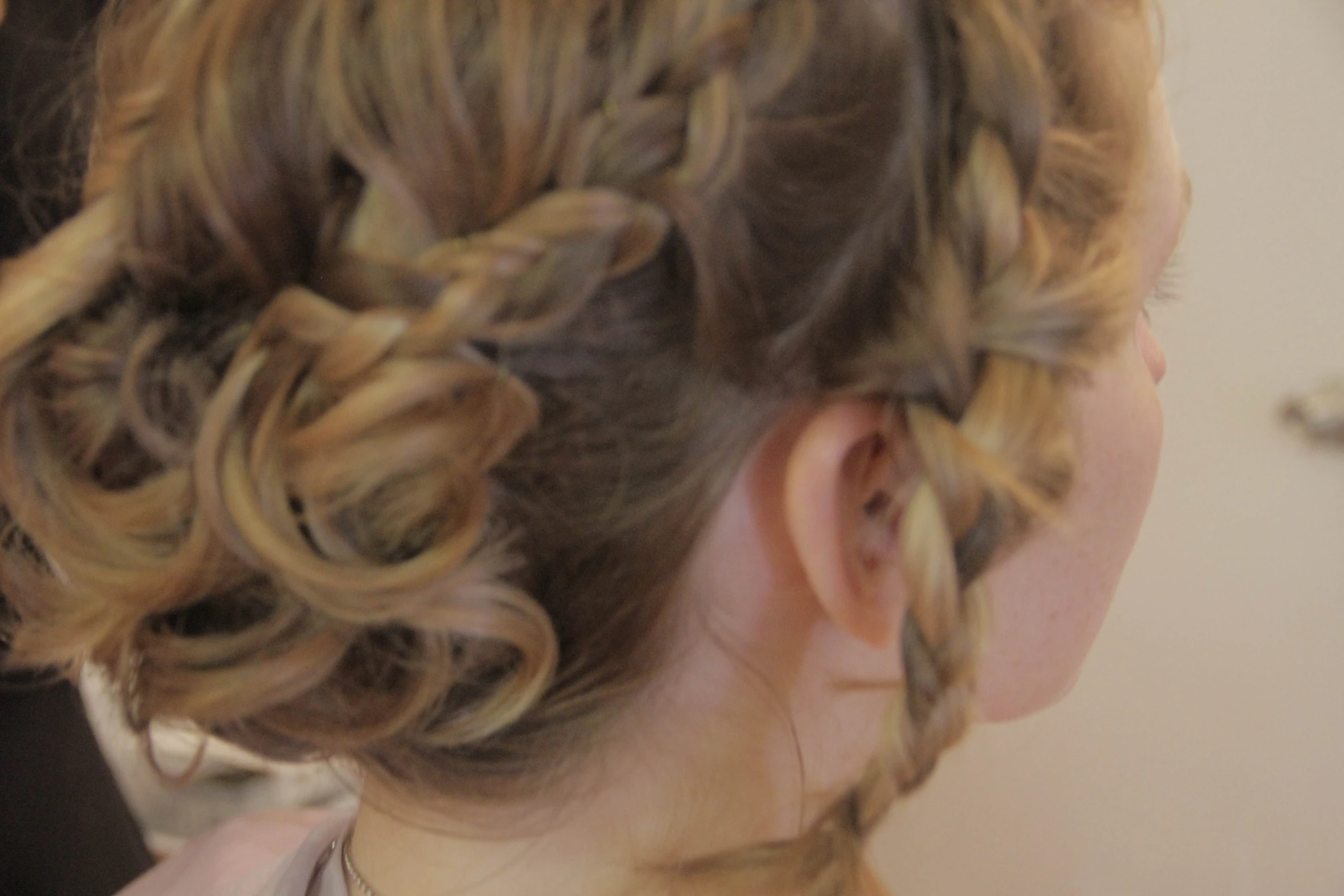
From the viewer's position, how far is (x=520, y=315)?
0.40 metres

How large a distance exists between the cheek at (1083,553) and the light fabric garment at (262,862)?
1.69 ft

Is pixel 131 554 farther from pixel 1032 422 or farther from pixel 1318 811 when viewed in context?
pixel 1318 811

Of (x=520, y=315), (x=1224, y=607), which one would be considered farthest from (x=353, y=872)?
(x=1224, y=607)

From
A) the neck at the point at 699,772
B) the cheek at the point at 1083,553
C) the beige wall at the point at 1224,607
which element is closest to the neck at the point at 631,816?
the neck at the point at 699,772

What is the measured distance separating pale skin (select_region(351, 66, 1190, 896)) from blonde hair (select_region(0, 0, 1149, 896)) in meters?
0.04

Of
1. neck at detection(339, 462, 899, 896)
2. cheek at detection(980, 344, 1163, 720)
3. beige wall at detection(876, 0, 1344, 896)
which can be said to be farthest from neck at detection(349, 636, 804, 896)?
beige wall at detection(876, 0, 1344, 896)

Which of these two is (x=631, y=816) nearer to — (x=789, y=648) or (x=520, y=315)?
(x=789, y=648)

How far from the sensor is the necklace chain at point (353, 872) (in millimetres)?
690

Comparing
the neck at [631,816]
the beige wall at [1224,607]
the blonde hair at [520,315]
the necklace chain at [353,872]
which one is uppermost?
the blonde hair at [520,315]

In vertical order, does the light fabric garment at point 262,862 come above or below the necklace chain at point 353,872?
below

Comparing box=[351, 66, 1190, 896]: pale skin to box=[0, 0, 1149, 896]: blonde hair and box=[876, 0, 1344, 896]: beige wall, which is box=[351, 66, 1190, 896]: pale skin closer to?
box=[0, 0, 1149, 896]: blonde hair

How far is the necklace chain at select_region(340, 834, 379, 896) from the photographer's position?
2.26 ft

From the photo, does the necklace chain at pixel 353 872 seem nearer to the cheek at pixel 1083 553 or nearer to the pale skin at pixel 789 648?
the pale skin at pixel 789 648

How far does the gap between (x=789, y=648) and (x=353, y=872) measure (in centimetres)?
39
